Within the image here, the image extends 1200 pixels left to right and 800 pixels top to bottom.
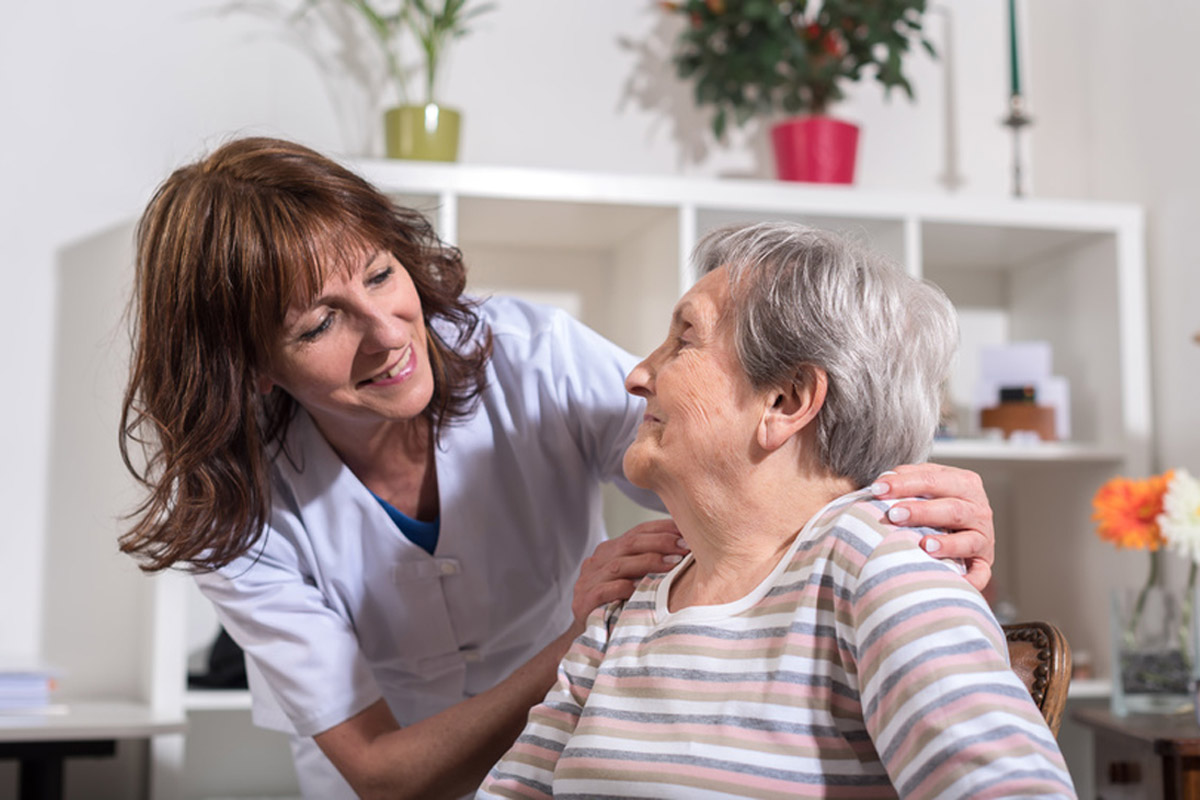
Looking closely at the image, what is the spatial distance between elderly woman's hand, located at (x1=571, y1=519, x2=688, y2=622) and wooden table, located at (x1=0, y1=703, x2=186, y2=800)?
1.29 meters

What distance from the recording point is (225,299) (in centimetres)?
135

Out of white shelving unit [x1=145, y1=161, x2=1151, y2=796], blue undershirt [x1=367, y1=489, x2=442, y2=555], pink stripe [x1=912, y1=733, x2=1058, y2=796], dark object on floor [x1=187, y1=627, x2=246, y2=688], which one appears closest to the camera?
pink stripe [x1=912, y1=733, x2=1058, y2=796]

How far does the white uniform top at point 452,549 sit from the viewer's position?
1539 millimetres

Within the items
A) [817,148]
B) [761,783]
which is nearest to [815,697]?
[761,783]

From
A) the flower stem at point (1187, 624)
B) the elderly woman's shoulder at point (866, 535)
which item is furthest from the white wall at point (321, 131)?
the elderly woman's shoulder at point (866, 535)

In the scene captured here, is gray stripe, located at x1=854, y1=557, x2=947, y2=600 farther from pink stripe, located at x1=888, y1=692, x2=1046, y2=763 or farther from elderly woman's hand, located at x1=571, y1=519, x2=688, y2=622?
elderly woman's hand, located at x1=571, y1=519, x2=688, y2=622

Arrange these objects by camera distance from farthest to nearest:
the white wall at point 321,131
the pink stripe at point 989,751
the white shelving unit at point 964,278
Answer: the white wall at point 321,131, the white shelving unit at point 964,278, the pink stripe at point 989,751

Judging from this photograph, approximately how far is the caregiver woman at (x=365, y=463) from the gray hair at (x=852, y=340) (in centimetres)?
26

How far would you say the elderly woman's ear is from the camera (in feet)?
3.63

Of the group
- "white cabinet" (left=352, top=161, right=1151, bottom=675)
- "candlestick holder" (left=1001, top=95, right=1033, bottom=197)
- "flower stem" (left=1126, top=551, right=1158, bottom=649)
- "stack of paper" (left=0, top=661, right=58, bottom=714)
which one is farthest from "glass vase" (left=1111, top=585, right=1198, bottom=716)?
"stack of paper" (left=0, top=661, right=58, bottom=714)

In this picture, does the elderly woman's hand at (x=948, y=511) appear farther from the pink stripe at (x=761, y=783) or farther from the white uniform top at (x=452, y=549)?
the white uniform top at (x=452, y=549)

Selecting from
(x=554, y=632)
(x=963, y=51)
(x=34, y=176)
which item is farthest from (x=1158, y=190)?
(x=34, y=176)

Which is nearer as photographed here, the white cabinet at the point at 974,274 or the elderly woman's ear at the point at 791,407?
the elderly woman's ear at the point at 791,407

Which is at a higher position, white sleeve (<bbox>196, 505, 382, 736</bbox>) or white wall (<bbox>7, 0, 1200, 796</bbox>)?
white wall (<bbox>7, 0, 1200, 796</bbox>)
